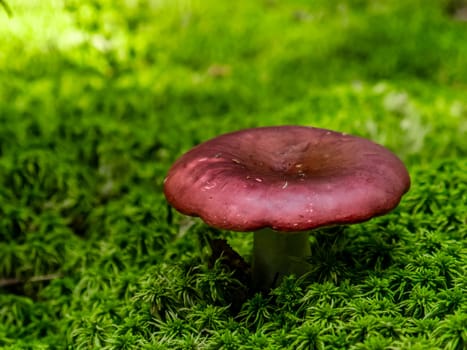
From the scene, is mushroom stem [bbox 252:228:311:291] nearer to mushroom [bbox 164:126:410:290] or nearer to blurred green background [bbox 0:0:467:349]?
mushroom [bbox 164:126:410:290]

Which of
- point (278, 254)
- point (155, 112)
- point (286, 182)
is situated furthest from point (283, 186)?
point (155, 112)

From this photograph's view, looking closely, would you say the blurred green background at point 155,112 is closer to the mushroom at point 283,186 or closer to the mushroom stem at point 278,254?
the mushroom stem at point 278,254

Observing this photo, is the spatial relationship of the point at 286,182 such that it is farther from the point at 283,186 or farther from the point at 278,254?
the point at 278,254

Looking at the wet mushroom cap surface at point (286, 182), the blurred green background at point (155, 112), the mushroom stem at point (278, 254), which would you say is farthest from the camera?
the blurred green background at point (155, 112)

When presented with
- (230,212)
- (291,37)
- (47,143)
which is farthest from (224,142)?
(291,37)

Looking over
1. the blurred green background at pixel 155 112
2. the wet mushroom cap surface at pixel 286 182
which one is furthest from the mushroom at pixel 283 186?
the blurred green background at pixel 155 112

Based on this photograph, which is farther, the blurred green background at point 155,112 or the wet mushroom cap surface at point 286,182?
the blurred green background at point 155,112

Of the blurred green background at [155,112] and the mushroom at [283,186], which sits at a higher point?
the mushroom at [283,186]

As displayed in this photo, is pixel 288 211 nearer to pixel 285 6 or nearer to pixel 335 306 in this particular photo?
pixel 335 306
